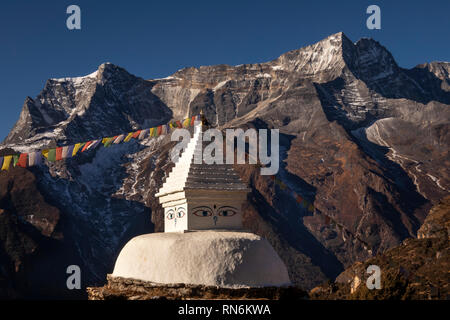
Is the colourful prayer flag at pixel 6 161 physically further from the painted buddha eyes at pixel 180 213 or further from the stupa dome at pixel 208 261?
the stupa dome at pixel 208 261

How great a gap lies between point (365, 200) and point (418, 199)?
1232 centimetres

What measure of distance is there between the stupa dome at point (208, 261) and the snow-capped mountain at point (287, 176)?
310ft

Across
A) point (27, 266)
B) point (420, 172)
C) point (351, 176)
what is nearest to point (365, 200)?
point (351, 176)

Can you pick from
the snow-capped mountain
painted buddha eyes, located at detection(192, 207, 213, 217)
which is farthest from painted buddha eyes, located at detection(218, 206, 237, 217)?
the snow-capped mountain

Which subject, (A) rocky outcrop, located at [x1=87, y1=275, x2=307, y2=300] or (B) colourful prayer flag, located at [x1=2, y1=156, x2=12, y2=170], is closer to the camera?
(A) rocky outcrop, located at [x1=87, y1=275, x2=307, y2=300]

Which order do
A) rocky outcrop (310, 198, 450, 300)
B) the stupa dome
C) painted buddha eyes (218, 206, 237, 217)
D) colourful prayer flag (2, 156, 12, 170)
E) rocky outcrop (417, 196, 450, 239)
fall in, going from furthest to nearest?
1. rocky outcrop (417, 196, 450, 239)
2. rocky outcrop (310, 198, 450, 300)
3. colourful prayer flag (2, 156, 12, 170)
4. painted buddha eyes (218, 206, 237, 217)
5. the stupa dome

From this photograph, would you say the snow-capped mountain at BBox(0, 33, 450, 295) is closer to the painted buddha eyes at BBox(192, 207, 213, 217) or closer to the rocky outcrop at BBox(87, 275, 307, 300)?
the painted buddha eyes at BBox(192, 207, 213, 217)

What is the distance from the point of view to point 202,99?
19938 centimetres

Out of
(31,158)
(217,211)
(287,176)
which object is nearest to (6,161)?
(31,158)

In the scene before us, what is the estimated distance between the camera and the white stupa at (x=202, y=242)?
20516 mm

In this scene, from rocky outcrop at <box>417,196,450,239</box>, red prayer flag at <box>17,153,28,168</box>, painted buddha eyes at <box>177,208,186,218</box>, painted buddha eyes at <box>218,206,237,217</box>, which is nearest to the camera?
painted buddha eyes at <box>177,208,186,218</box>

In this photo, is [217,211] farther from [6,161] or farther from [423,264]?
[423,264]

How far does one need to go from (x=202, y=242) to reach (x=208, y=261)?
2.09 ft

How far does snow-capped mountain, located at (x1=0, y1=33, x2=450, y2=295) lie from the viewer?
12900 centimetres
